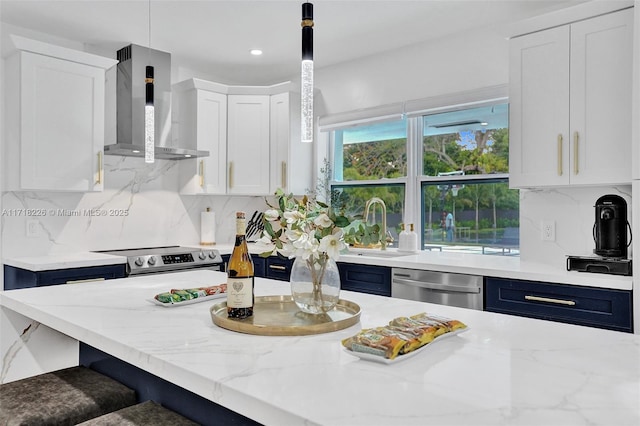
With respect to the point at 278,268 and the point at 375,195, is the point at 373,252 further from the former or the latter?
the point at 278,268

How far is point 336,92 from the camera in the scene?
4.43 metres

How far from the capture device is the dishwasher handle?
280cm

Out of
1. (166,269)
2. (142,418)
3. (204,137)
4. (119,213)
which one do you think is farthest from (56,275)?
(142,418)

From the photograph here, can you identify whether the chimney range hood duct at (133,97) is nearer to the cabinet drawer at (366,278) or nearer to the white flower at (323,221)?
the cabinet drawer at (366,278)

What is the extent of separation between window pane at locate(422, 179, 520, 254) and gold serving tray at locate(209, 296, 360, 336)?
232 cm

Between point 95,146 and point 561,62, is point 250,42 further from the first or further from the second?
point 561,62

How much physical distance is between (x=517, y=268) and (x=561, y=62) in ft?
3.95

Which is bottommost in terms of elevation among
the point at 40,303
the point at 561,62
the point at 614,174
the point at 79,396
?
the point at 79,396

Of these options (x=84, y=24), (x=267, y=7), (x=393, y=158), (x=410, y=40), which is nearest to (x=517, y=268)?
(x=393, y=158)

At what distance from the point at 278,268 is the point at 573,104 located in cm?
238

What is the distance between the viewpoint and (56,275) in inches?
120

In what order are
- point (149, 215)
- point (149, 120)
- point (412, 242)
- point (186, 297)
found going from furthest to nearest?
point (149, 215) < point (412, 242) < point (149, 120) < point (186, 297)

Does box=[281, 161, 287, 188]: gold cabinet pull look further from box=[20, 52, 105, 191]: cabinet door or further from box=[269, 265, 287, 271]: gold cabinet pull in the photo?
box=[20, 52, 105, 191]: cabinet door

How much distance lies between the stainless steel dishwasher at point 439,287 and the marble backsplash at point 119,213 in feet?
6.92
